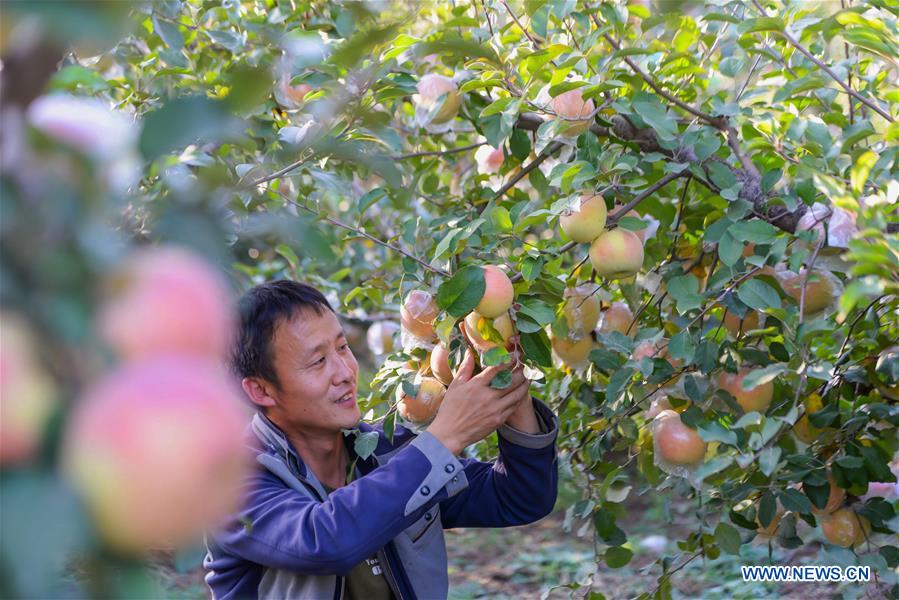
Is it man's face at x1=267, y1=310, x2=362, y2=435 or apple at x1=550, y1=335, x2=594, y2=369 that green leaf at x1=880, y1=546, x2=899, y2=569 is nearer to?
apple at x1=550, y1=335, x2=594, y2=369

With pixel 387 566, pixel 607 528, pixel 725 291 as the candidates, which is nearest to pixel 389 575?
pixel 387 566

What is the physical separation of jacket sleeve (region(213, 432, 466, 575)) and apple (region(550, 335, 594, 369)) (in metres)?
0.35

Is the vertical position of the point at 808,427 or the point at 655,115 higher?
the point at 655,115

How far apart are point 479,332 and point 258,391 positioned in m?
0.45

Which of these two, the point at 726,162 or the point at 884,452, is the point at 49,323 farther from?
the point at 884,452

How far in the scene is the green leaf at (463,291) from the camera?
4.56 feet

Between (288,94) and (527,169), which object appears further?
(288,94)

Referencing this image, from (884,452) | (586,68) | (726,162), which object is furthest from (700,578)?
(586,68)

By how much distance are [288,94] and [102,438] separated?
1.61m

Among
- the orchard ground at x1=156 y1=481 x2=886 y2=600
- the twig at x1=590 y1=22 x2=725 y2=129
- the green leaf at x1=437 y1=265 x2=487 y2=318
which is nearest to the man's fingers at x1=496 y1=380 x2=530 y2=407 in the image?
the green leaf at x1=437 y1=265 x2=487 y2=318

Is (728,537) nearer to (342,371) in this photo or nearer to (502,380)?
(502,380)

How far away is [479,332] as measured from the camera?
1.52 metres

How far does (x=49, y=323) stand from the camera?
1.46 feet

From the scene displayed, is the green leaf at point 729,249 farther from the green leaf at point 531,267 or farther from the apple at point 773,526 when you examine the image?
the apple at point 773,526
